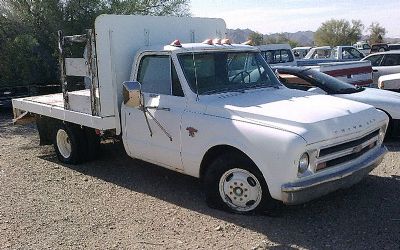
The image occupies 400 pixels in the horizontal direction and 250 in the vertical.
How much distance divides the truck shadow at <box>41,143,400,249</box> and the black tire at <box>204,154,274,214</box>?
93 mm

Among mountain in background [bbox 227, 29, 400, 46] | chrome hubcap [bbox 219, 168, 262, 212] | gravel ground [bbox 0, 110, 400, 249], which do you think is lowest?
gravel ground [bbox 0, 110, 400, 249]

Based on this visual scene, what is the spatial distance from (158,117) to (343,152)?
2.18 m

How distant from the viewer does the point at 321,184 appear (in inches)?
178

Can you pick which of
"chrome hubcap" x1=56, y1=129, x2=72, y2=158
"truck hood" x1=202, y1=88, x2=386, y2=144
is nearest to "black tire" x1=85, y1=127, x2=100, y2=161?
"chrome hubcap" x1=56, y1=129, x2=72, y2=158

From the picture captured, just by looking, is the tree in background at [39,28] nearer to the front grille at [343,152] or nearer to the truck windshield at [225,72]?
the truck windshield at [225,72]

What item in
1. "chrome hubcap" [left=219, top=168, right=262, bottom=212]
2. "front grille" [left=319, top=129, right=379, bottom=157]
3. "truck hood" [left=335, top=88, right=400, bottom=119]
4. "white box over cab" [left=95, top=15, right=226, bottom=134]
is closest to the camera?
"front grille" [left=319, top=129, right=379, bottom=157]

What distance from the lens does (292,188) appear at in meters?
4.37

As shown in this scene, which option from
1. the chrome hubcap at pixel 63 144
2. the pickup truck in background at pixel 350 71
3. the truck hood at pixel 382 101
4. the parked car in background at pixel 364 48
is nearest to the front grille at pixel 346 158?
the truck hood at pixel 382 101

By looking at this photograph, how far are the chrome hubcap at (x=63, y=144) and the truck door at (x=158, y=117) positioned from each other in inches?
67.6

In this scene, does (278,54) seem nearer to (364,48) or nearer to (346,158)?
(346,158)

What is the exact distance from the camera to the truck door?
5469mm

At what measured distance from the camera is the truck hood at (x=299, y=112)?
14.8 feet

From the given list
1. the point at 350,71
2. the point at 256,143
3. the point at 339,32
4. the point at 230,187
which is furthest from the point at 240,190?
the point at 339,32

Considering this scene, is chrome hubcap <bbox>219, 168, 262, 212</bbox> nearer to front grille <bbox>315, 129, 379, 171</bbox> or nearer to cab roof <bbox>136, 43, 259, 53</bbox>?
front grille <bbox>315, 129, 379, 171</bbox>
